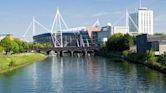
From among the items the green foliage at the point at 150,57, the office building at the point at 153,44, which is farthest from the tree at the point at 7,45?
the green foliage at the point at 150,57

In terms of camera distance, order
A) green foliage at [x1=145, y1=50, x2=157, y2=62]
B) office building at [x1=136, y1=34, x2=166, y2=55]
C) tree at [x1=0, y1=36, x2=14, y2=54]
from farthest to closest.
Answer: tree at [x1=0, y1=36, x2=14, y2=54]
office building at [x1=136, y1=34, x2=166, y2=55]
green foliage at [x1=145, y1=50, x2=157, y2=62]

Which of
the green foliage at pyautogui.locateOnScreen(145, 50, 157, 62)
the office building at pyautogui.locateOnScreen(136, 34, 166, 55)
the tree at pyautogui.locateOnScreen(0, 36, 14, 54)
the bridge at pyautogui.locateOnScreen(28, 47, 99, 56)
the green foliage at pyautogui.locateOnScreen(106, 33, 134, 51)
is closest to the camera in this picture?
the green foliage at pyautogui.locateOnScreen(145, 50, 157, 62)

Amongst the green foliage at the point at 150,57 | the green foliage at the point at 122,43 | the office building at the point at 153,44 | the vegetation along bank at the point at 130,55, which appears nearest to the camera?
the vegetation along bank at the point at 130,55

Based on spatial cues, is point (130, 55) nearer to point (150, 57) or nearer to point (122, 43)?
point (150, 57)

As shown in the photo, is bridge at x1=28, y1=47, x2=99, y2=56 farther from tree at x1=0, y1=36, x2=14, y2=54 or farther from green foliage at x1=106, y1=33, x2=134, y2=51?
tree at x1=0, y1=36, x2=14, y2=54

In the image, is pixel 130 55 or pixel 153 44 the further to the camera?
pixel 130 55

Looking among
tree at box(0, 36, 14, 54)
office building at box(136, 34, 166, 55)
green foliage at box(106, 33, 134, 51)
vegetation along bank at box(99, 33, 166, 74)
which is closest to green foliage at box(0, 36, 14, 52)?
tree at box(0, 36, 14, 54)

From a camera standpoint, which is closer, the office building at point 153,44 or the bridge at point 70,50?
the office building at point 153,44

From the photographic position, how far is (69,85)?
71.9 feet

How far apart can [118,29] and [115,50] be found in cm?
4371

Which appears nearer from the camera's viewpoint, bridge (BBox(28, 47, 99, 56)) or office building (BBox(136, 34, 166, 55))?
office building (BBox(136, 34, 166, 55))

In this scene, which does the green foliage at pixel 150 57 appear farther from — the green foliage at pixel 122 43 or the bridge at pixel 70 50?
the bridge at pixel 70 50

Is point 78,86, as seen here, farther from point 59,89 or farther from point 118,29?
point 118,29

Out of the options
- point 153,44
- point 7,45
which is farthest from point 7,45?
point 153,44
